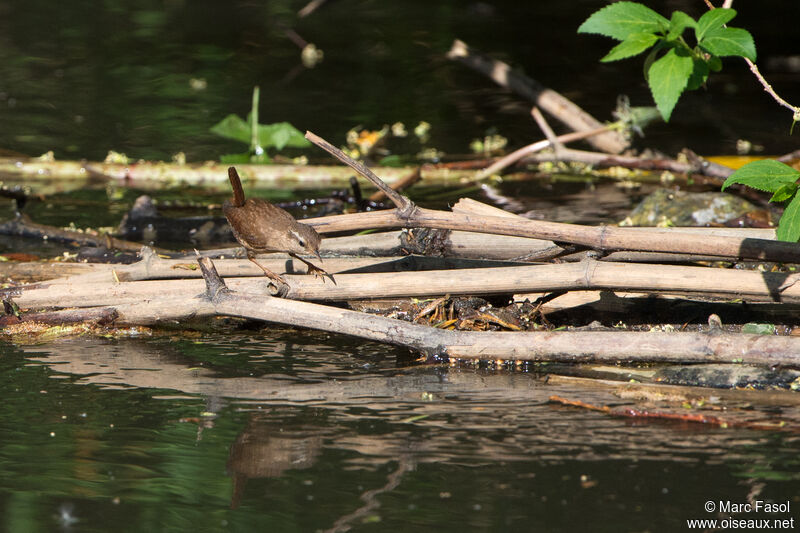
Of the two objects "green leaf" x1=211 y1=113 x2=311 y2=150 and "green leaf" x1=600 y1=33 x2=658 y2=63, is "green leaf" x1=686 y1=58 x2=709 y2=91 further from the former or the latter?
"green leaf" x1=211 y1=113 x2=311 y2=150

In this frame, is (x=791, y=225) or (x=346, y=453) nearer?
(x=346, y=453)

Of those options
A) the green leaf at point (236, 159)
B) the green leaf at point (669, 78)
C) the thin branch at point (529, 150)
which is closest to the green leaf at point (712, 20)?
the green leaf at point (669, 78)

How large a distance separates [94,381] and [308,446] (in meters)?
1.07

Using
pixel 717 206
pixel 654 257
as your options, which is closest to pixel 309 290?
pixel 654 257

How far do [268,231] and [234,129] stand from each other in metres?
3.91

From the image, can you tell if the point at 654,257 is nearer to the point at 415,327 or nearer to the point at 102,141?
the point at 415,327

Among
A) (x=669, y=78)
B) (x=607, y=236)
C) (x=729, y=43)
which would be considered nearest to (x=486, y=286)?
(x=607, y=236)

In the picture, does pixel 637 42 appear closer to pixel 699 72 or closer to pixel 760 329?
pixel 699 72

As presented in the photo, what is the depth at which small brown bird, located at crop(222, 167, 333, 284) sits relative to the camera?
4.21m

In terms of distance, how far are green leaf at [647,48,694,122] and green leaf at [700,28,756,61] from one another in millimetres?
112

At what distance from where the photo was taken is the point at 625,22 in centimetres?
365

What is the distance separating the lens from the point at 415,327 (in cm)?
388

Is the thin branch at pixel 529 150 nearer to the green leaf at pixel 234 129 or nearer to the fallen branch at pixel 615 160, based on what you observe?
the fallen branch at pixel 615 160

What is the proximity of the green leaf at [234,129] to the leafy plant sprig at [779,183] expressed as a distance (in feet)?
16.9
